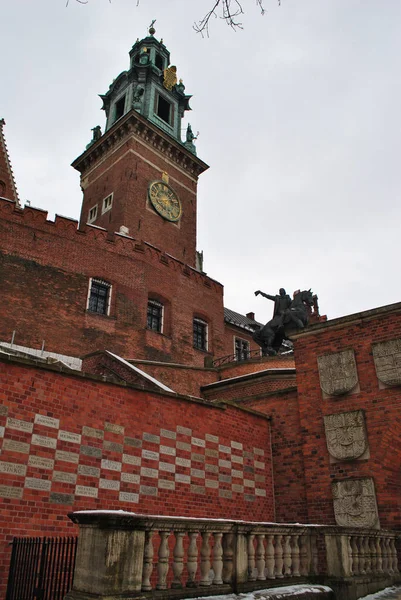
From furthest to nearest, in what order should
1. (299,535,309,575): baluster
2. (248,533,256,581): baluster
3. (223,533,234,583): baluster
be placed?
(299,535,309,575): baluster < (248,533,256,581): baluster < (223,533,234,583): baluster

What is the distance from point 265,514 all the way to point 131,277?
13.5 m

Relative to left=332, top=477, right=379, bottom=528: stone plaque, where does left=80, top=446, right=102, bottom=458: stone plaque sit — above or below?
above

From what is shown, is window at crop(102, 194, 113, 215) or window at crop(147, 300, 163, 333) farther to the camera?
window at crop(102, 194, 113, 215)

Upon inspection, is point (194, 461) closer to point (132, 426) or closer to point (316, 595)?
point (132, 426)

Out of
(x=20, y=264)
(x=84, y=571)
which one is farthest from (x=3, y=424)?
(x=20, y=264)

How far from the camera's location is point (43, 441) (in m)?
8.46

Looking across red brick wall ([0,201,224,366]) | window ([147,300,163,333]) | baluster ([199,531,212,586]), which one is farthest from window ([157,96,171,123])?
baluster ([199,531,212,586])

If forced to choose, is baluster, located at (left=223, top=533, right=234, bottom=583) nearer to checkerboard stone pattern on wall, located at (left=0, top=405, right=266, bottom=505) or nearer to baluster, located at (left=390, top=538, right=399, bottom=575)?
checkerboard stone pattern on wall, located at (left=0, top=405, right=266, bottom=505)

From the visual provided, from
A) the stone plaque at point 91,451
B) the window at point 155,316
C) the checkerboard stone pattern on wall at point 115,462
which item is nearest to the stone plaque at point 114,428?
the checkerboard stone pattern on wall at point 115,462

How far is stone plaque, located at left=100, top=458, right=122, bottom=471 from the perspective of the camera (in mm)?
9125

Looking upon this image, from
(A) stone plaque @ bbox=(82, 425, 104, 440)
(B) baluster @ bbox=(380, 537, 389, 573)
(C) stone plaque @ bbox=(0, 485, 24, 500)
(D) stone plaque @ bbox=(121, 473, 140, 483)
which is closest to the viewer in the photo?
(C) stone plaque @ bbox=(0, 485, 24, 500)

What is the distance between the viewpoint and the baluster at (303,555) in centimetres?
754

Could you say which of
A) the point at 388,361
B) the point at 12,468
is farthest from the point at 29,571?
the point at 388,361

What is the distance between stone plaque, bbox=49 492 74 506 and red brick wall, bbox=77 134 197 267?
19.5 meters
